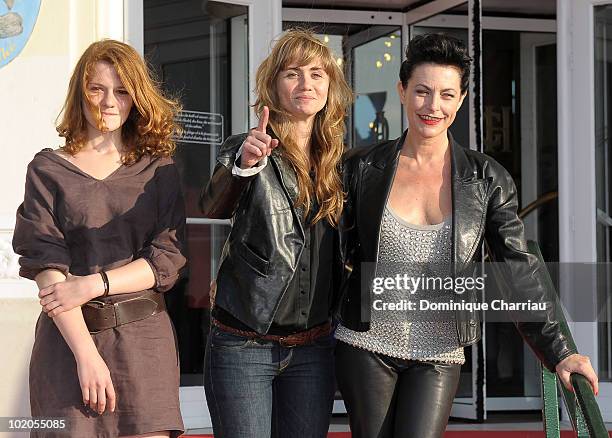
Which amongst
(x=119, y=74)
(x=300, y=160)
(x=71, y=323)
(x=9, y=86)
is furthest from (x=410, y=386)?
(x=9, y=86)

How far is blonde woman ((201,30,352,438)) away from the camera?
284 centimetres

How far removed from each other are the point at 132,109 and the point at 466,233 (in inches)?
39.5

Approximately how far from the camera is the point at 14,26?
5258 mm

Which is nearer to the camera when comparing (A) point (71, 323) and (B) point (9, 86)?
(A) point (71, 323)

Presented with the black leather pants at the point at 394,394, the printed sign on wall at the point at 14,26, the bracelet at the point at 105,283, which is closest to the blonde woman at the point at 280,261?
the black leather pants at the point at 394,394

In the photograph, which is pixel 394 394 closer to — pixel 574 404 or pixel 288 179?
pixel 574 404

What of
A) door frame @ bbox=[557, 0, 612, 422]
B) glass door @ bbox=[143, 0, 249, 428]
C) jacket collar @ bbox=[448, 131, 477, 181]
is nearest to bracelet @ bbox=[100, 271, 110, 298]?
jacket collar @ bbox=[448, 131, 477, 181]

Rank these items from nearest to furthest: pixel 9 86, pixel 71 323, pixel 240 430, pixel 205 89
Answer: pixel 71 323 → pixel 240 430 → pixel 9 86 → pixel 205 89

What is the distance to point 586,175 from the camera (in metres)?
6.07

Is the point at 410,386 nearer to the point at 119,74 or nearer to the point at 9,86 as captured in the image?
the point at 119,74

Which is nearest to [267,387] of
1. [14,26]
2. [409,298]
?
[409,298]

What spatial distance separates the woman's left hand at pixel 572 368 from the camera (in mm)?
2856

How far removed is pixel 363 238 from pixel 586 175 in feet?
11.5

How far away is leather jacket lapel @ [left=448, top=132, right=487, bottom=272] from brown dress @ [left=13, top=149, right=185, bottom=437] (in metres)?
0.80
